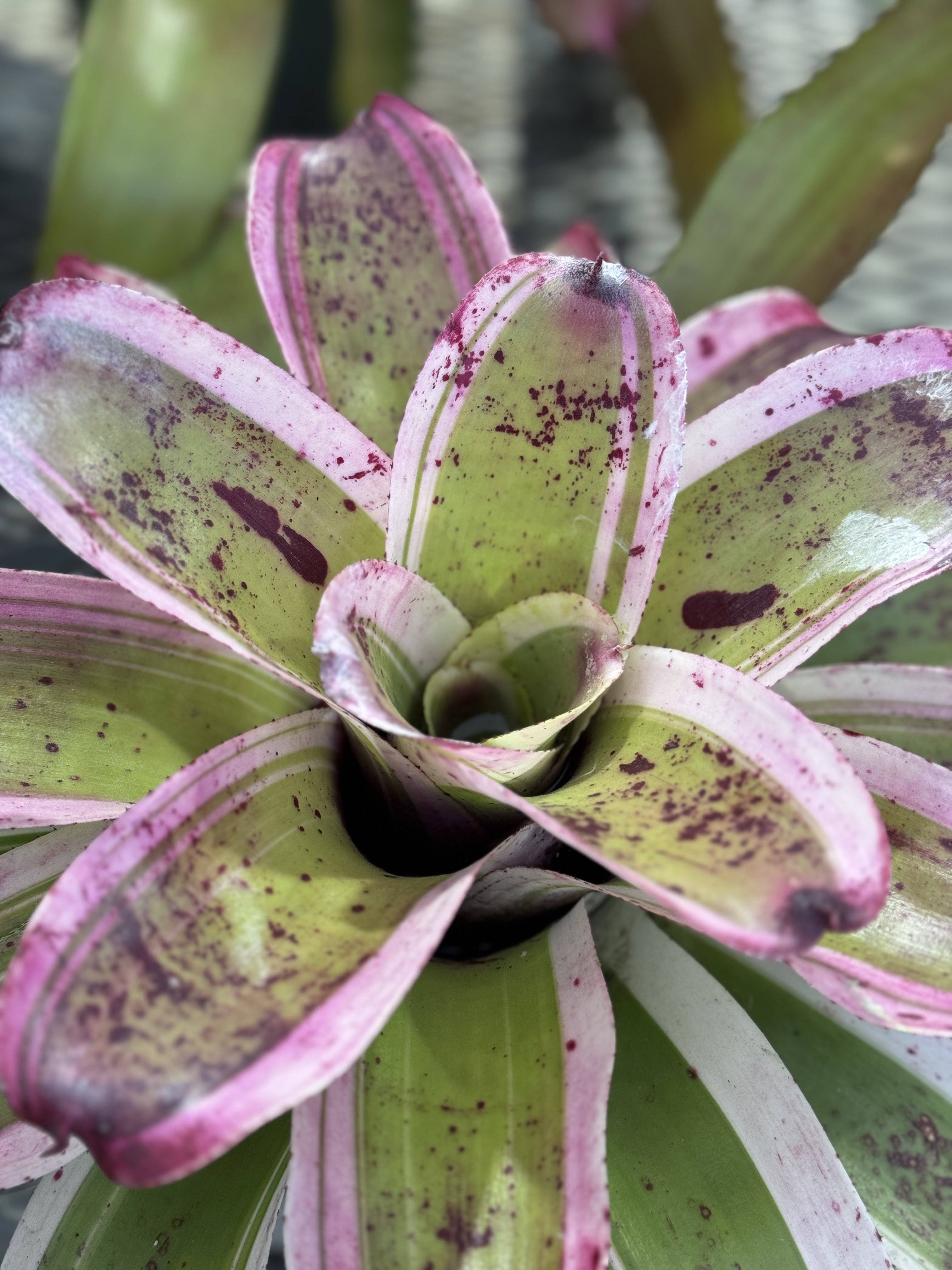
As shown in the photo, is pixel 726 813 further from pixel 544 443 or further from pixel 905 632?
pixel 905 632

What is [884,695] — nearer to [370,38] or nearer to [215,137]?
[215,137]

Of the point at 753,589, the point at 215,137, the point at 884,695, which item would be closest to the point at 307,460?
the point at 753,589

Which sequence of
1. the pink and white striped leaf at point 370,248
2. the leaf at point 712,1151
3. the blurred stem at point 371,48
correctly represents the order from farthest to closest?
the blurred stem at point 371,48 < the pink and white striped leaf at point 370,248 < the leaf at point 712,1151

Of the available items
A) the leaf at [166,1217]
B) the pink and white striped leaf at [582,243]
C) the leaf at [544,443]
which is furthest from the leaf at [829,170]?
the leaf at [166,1217]

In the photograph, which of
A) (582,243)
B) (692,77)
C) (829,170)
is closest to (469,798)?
(582,243)

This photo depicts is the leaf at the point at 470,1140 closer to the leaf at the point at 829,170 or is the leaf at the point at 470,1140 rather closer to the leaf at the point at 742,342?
the leaf at the point at 742,342

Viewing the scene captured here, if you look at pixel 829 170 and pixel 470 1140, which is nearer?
pixel 470 1140
